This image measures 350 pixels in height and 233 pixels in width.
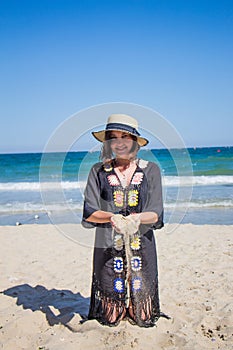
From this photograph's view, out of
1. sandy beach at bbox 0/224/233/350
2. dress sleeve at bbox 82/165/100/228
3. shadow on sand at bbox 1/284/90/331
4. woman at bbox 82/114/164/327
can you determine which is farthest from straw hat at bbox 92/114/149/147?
shadow on sand at bbox 1/284/90/331

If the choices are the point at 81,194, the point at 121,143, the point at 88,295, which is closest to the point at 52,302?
the point at 88,295

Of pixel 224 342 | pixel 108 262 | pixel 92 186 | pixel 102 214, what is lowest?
pixel 224 342

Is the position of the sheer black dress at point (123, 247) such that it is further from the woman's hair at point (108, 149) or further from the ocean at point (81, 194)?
the ocean at point (81, 194)

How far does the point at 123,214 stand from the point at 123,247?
0.91 ft

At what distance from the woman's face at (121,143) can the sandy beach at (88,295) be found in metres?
0.71

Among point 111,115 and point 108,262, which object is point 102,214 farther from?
point 111,115

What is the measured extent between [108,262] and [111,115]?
115cm

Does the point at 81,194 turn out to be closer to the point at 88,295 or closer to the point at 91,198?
the point at 88,295

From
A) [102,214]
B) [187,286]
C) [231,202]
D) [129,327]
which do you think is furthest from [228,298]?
[231,202]

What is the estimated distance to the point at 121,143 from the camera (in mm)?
2924

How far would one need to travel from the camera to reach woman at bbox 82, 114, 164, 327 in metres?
2.90

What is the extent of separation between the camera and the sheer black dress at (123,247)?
9.75ft

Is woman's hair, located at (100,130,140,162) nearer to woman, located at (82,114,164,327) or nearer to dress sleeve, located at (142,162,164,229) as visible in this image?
woman, located at (82,114,164,327)

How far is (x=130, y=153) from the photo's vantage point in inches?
117
